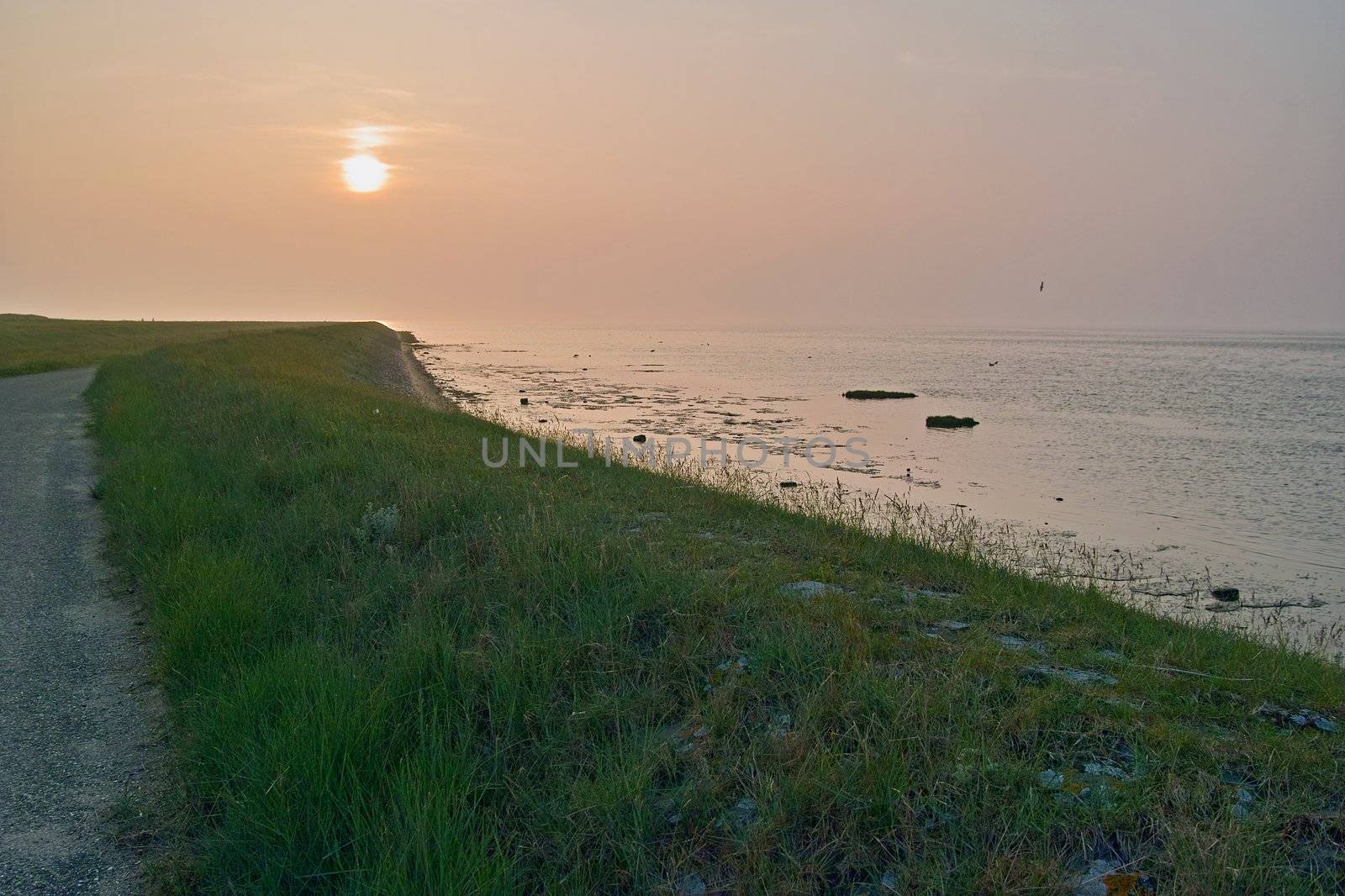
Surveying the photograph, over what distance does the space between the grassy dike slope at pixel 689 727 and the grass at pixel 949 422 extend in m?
23.6

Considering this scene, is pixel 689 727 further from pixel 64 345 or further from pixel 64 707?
pixel 64 345

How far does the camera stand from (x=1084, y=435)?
27.7m

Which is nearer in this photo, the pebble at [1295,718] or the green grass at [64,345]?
the pebble at [1295,718]

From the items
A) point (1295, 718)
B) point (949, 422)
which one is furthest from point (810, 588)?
point (949, 422)

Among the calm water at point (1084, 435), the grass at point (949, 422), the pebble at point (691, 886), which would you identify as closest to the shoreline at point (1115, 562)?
the calm water at point (1084, 435)

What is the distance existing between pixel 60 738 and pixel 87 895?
158 cm

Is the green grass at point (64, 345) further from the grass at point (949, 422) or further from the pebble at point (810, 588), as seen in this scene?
the pebble at point (810, 588)

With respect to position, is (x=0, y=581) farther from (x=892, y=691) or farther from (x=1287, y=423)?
(x=1287, y=423)

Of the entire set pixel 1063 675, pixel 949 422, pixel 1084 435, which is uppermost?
pixel 1063 675

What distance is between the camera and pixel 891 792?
346 centimetres

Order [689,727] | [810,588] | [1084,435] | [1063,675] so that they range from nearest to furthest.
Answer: [689,727], [1063,675], [810,588], [1084,435]

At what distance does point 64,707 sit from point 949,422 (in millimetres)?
28472

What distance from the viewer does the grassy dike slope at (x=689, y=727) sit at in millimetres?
3271

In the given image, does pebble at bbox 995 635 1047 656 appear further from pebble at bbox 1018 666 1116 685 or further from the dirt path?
the dirt path
